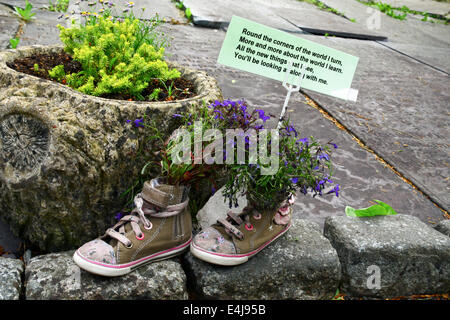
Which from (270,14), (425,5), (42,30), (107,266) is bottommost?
(107,266)

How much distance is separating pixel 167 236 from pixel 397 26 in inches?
327

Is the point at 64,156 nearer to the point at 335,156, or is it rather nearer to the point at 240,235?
the point at 240,235

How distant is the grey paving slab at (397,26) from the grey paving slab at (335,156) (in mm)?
3948

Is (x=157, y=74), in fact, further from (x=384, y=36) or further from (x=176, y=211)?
(x=384, y=36)

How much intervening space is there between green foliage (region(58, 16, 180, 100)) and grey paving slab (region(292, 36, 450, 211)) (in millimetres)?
2000

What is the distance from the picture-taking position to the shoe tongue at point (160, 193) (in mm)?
1873

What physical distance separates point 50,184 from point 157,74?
833 mm

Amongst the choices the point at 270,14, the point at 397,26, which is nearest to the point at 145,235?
the point at 270,14

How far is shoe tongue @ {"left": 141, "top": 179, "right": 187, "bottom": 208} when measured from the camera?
6.15ft

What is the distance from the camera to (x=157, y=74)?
7.50 feet

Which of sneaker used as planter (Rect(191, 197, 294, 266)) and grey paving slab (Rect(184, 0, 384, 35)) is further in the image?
grey paving slab (Rect(184, 0, 384, 35))

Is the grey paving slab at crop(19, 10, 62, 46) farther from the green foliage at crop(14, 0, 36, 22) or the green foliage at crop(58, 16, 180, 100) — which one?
the green foliage at crop(58, 16, 180, 100)

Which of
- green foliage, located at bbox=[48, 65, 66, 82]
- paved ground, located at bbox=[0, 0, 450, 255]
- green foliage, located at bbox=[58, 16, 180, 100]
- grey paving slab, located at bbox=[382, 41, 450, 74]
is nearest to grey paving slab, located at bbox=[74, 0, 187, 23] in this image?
paved ground, located at bbox=[0, 0, 450, 255]

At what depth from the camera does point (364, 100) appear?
14.6ft
